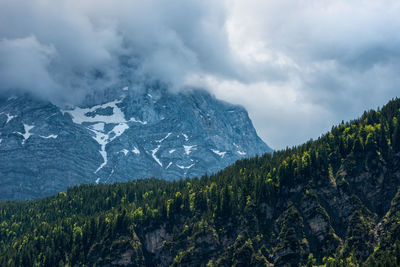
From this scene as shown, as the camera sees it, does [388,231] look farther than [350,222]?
No

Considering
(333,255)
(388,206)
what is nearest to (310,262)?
(333,255)

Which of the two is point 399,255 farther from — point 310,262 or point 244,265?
point 244,265

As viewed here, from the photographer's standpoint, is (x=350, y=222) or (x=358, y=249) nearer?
(x=358, y=249)

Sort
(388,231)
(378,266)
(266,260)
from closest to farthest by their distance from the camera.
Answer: (378,266) → (388,231) → (266,260)

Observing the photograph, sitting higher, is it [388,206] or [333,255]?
[388,206]

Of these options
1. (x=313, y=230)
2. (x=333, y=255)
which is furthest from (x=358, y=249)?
(x=313, y=230)

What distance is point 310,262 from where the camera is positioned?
18562 cm

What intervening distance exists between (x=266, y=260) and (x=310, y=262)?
721 inches

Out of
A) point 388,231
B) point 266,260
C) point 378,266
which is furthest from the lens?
point 266,260

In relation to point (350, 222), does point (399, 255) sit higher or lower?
lower

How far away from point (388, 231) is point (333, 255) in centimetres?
2236

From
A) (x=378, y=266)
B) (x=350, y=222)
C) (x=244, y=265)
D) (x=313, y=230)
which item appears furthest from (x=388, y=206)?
(x=244, y=265)

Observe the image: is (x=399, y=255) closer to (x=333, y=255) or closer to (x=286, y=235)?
(x=333, y=255)

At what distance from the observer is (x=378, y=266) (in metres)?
156
